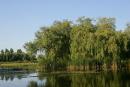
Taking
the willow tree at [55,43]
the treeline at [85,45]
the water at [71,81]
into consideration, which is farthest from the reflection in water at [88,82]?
the willow tree at [55,43]

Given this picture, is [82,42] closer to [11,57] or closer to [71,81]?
[71,81]

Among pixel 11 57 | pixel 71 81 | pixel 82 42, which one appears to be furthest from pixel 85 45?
pixel 11 57

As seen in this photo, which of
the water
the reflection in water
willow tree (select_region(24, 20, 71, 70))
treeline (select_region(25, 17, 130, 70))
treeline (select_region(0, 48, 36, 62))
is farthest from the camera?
treeline (select_region(0, 48, 36, 62))

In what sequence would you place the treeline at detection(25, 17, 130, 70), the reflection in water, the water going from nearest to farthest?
the reflection in water → the water → the treeline at detection(25, 17, 130, 70)

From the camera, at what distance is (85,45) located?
5209cm

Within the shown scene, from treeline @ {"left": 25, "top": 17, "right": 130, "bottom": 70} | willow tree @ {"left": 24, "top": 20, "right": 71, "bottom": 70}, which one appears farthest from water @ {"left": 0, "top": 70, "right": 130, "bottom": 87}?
willow tree @ {"left": 24, "top": 20, "right": 71, "bottom": 70}

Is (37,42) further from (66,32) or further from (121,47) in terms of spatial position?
(121,47)

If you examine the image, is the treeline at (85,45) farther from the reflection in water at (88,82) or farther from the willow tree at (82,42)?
the reflection in water at (88,82)

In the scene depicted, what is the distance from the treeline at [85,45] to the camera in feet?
168

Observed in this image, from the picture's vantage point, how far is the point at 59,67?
58000mm

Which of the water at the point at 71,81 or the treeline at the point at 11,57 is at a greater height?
the treeline at the point at 11,57

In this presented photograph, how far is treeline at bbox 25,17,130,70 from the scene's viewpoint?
51344 millimetres

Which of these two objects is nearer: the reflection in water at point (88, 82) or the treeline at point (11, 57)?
the reflection in water at point (88, 82)

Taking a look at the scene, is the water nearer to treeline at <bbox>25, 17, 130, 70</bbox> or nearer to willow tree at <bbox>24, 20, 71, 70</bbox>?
treeline at <bbox>25, 17, 130, 70</bbox>
